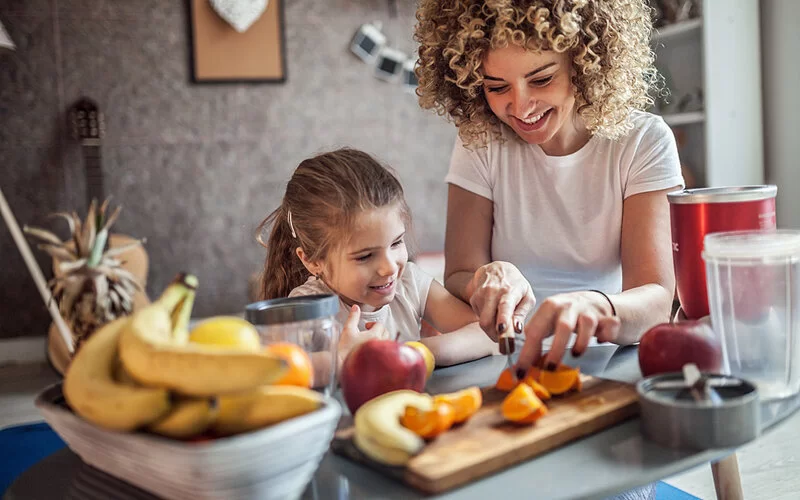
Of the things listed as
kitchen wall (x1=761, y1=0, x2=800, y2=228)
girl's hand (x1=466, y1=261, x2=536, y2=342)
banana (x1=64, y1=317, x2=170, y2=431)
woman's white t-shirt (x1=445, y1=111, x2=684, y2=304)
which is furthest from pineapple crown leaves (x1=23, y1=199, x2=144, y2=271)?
kitchen wall (x1=761, y1=0, x2=800, y2=228)

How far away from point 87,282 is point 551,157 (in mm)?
1233

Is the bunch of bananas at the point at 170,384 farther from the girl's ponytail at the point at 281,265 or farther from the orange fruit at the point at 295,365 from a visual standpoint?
the girl's ponytail at the point at 281,265

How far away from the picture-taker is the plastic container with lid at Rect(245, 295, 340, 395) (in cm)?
91

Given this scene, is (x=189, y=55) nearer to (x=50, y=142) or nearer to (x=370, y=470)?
(x=50, y=142)

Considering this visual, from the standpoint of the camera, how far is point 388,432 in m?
0.77

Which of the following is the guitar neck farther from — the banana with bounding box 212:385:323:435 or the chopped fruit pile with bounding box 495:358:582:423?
the banana with bounding box 212:385:323:435

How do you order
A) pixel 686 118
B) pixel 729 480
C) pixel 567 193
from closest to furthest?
pixel 729 480
pixel 567 193
pixel 686 118

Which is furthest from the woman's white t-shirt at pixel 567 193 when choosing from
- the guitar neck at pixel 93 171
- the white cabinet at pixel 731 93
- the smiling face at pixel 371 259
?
the guitar neck at pixel 93 171

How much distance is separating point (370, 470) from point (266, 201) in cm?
400

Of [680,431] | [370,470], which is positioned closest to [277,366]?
[370,470]

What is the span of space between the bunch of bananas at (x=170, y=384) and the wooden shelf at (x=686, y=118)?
3.43m

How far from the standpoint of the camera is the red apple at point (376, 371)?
94 centimetres

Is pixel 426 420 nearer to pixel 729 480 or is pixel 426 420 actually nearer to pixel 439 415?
pixel 439 415

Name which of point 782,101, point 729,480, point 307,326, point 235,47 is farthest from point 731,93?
point 307,326
